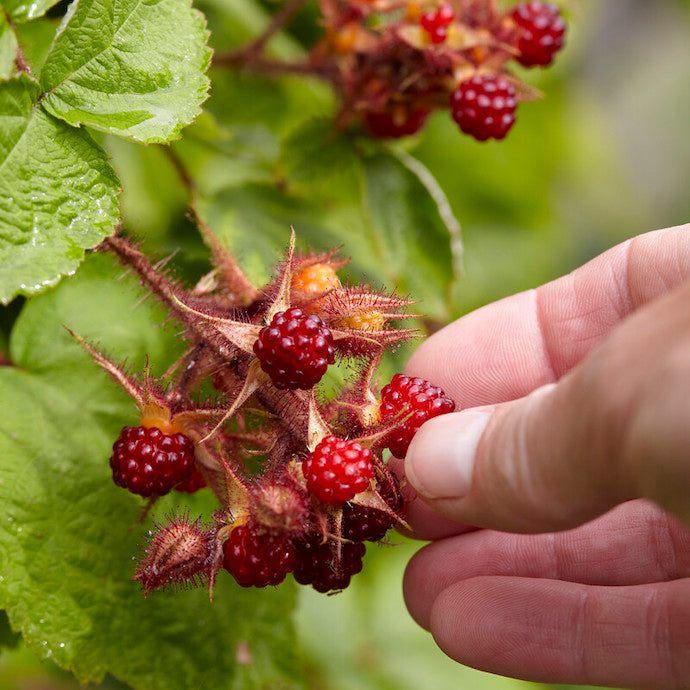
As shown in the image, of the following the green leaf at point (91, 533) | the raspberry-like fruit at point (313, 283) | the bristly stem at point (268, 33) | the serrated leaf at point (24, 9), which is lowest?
the green leaf at point (91, 533)

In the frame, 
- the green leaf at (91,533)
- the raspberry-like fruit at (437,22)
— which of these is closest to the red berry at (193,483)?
the green leaf at (91,533)

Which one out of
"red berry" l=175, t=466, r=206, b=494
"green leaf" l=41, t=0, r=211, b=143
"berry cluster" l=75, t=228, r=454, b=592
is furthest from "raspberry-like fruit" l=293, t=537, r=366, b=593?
"green leaf" l=41, t=0, r=211, b=143

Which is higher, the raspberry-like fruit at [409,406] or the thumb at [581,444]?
the thumb at [581,444]

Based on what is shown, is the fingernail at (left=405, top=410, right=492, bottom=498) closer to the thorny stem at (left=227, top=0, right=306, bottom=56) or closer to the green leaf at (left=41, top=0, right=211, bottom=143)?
the green leaf at (left=41, top=0, right=211, bottom=143)

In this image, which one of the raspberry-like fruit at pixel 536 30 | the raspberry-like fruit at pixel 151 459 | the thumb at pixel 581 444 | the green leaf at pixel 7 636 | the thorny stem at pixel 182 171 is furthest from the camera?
the thorny stem at pixel 182 171

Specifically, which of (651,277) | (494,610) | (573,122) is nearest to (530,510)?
(494,610)

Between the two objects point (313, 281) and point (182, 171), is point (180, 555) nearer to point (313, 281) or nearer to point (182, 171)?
point (313, 281)

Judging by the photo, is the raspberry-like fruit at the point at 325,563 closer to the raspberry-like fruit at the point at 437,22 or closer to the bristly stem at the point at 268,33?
the raspberry-like fruit at the point at 437,22

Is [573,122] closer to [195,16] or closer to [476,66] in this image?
[476,66]
